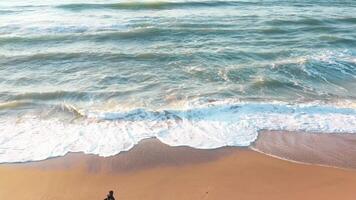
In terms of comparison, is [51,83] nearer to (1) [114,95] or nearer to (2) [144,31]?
(1) [114,95]

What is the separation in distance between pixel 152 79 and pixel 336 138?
17.8 feet

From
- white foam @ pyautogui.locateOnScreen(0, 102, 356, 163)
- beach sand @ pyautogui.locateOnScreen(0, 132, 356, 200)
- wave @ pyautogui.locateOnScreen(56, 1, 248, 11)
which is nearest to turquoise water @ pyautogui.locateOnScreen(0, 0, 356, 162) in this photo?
white foam @ pyautogui.locateOnScreen(0, 102, 356, 163)

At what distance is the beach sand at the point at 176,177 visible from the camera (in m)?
7.45

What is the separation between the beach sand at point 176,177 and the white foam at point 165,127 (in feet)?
1.22

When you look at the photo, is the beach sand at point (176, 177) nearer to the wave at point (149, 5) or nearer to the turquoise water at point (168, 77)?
the turquoise water at point (168, 77)

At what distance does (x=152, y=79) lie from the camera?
12984 millimetres

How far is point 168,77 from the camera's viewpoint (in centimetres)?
1313

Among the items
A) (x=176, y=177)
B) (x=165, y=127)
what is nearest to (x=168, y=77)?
(x=165, y=127)

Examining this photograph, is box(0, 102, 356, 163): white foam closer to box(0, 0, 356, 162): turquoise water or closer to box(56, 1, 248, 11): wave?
box(0, 0, 356, 162): turquoise water

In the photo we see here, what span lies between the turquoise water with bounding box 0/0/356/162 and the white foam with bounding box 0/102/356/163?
0.02m

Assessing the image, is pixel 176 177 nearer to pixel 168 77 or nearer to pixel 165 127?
pixel 165 127

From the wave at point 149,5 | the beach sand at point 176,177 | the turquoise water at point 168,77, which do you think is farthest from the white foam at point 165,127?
the wave at point 149,5

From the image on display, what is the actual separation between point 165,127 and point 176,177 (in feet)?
6.85

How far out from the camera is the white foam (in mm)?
9062
